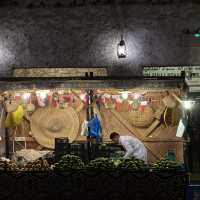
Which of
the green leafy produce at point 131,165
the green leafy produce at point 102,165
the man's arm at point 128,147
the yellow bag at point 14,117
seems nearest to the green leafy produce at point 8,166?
the green leafy produce at point 102,165

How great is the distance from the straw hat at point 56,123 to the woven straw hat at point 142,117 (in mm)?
1981

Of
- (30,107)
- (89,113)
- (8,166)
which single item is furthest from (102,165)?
(30,107)

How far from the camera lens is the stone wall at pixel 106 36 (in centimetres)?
1630

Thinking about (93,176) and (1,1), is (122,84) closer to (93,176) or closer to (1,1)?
(93,176)

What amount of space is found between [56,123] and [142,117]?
3.04 meters

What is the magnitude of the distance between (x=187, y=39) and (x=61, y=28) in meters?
4.22

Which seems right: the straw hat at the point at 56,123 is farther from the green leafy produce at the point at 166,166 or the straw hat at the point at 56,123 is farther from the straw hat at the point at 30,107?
the green leafy produce at the point at 166,166

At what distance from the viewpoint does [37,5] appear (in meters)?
16.6

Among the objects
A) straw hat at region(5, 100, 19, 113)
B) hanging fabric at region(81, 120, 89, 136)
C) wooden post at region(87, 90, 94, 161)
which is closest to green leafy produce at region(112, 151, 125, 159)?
wooden post at region(87, 90, 94, 161)

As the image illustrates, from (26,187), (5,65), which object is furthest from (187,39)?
(26,187)

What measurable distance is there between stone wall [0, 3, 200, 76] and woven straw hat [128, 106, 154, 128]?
1.62 meters

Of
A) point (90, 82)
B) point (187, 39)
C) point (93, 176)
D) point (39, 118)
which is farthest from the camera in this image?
point (39, 118)

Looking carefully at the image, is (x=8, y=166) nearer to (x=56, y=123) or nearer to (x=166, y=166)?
(x=56, y=123)

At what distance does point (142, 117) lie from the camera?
56.6 ft
